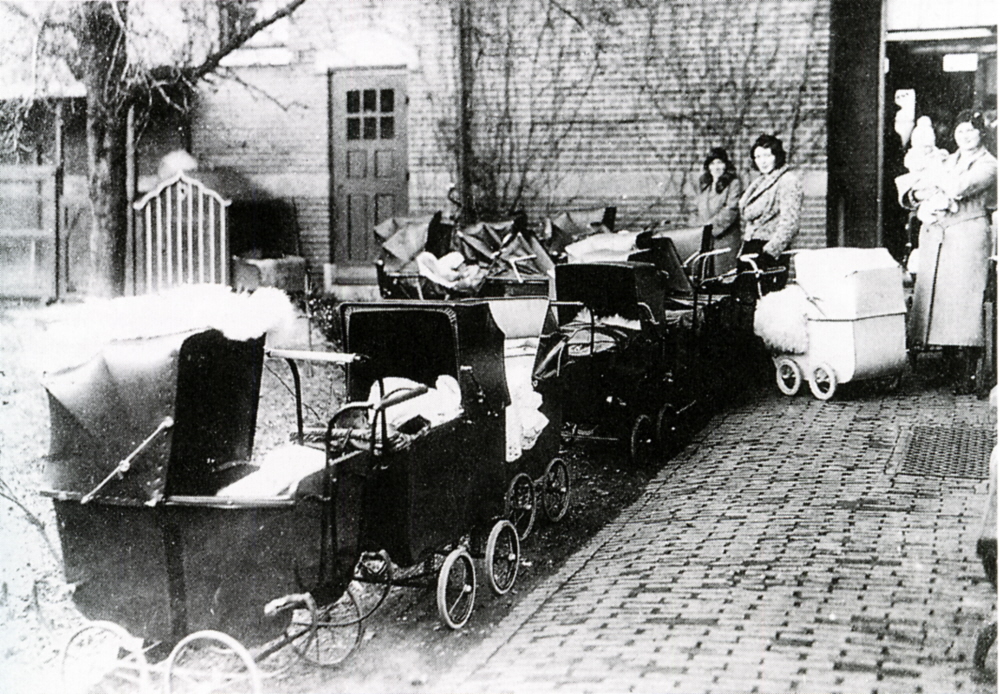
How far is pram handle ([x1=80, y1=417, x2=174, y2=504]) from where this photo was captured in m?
3.89

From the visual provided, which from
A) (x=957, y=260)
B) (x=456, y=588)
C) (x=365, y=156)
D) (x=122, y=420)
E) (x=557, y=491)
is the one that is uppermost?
(x=365, y=156)

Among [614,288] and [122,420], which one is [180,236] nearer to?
[614,288]

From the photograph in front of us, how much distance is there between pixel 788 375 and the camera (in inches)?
357

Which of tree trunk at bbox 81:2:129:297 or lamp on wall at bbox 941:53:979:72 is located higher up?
lamp on wall at bbox 941:53:979:72

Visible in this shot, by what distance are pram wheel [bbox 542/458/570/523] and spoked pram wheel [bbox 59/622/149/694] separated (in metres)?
2.94

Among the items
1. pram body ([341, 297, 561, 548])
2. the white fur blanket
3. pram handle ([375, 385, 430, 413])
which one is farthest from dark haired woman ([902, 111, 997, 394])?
pram handle ([375, 385, 430, 413])

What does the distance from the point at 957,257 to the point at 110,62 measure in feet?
21.4

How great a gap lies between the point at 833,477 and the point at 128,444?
437cm

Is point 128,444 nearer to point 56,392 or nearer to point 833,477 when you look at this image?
point 56,392

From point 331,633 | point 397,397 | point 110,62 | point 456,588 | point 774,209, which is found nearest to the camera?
point 397,397

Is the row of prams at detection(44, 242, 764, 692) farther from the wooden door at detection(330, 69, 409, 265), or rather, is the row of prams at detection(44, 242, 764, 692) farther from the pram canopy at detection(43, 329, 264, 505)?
the wooden door at detection(330, 69, 409, 265)

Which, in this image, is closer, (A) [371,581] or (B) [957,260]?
(A) [371,581]

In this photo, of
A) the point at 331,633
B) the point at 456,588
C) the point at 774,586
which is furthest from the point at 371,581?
the point at 774,586

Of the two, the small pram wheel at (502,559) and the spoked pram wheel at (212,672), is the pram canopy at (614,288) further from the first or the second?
the spoked pram wheel at (212,672)
